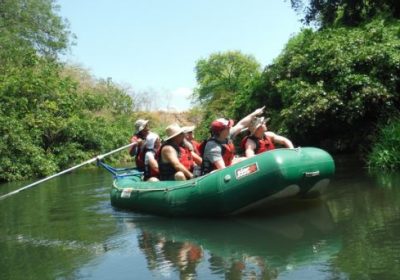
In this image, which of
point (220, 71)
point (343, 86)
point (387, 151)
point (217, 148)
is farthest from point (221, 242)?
point (220, 71)

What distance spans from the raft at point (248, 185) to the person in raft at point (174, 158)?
338 mm

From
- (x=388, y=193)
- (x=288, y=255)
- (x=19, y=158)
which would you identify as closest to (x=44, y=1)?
(x=19, y=158)

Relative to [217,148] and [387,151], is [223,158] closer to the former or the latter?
[217,148]

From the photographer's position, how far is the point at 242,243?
17.5 ft

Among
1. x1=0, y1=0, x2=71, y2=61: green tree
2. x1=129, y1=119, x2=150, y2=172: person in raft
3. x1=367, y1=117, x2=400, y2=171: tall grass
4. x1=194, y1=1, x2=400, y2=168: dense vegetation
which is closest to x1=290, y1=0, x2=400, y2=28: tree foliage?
x1=194, y1=1, x2=400, y2=168: dense vegetation

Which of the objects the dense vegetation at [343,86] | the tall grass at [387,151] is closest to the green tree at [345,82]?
the dense vegetation at [343,86]

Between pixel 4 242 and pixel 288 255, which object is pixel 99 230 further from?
pixel 288 255

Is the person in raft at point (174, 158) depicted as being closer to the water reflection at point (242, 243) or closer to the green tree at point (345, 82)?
the water reflection at point (242, 243)

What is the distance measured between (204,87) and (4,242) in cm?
4819

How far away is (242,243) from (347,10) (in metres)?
12.9

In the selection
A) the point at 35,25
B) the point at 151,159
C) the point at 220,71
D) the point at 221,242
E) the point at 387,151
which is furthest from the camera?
the point at 220,71

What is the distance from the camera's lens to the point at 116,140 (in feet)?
81.6

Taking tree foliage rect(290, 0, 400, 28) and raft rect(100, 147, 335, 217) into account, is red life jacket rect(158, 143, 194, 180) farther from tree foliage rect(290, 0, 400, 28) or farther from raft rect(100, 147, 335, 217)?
tree foliage rect(290, 0, 400, 28)

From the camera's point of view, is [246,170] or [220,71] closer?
[246,170]
